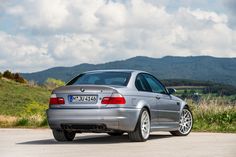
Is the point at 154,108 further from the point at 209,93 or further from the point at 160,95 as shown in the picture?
the point at 209,93

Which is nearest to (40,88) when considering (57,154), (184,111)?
(184,111)

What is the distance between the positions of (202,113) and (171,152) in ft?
34.4

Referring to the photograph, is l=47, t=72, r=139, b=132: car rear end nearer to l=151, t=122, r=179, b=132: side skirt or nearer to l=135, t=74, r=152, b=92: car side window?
l=135, t=74, r=152, b=92: car side window

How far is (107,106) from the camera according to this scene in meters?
13.5

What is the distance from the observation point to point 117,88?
13734mm

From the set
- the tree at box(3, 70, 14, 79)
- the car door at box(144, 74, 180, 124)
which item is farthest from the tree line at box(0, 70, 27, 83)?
the car door at box(144, 74, 180, 124)

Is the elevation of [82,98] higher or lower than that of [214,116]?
higher

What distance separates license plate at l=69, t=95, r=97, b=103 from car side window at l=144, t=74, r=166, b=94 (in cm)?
206

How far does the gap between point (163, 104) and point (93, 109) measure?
240 cm

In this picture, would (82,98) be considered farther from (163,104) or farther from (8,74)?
(8,74)

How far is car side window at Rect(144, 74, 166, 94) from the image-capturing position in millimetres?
15344

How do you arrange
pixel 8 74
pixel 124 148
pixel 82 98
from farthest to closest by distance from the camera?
pixel 8 74 < pixel 82 98 < pixel 124 148

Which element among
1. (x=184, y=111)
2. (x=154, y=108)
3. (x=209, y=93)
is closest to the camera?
(x=154, y=108)

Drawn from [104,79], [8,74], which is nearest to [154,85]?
[104,79]
